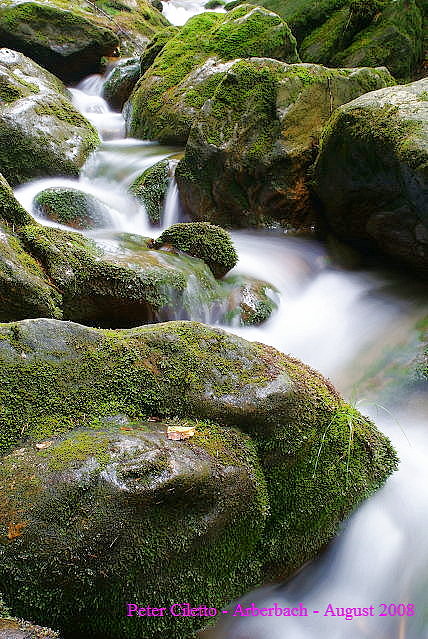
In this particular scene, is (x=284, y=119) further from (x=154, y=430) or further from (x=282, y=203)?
(x=154, y=430)

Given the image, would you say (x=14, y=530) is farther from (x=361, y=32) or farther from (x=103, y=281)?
(x=361, y=32)

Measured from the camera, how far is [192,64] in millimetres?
8977

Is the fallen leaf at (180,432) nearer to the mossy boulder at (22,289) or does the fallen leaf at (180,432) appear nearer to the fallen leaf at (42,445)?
the fallen leaf at (42,445)

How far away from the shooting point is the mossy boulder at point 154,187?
679cm

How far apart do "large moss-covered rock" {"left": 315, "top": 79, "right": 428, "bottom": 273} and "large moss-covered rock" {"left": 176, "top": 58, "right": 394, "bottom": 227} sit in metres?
0.57

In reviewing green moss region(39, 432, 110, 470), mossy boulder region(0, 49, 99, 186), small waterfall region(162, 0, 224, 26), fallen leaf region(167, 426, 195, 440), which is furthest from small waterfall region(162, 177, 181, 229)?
small waterfall region(162, 0, 224, 26)

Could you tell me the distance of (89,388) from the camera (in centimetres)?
231

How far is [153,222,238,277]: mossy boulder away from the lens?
5.07 m

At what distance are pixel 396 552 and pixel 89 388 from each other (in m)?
1.94

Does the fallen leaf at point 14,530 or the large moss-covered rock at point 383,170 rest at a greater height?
the large moss-covered rock at point 383,170

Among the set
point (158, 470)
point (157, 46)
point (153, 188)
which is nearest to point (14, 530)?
point (158, 470)

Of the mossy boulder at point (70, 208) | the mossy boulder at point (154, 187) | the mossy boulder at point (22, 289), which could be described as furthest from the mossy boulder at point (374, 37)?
the mossy boulder at point (22, 289)

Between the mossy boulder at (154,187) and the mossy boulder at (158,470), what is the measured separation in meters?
4.37

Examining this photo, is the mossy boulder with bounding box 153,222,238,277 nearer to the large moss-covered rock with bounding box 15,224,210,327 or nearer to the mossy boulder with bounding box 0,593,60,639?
the large moss-covered rock with bounding box 15,224,210,327
